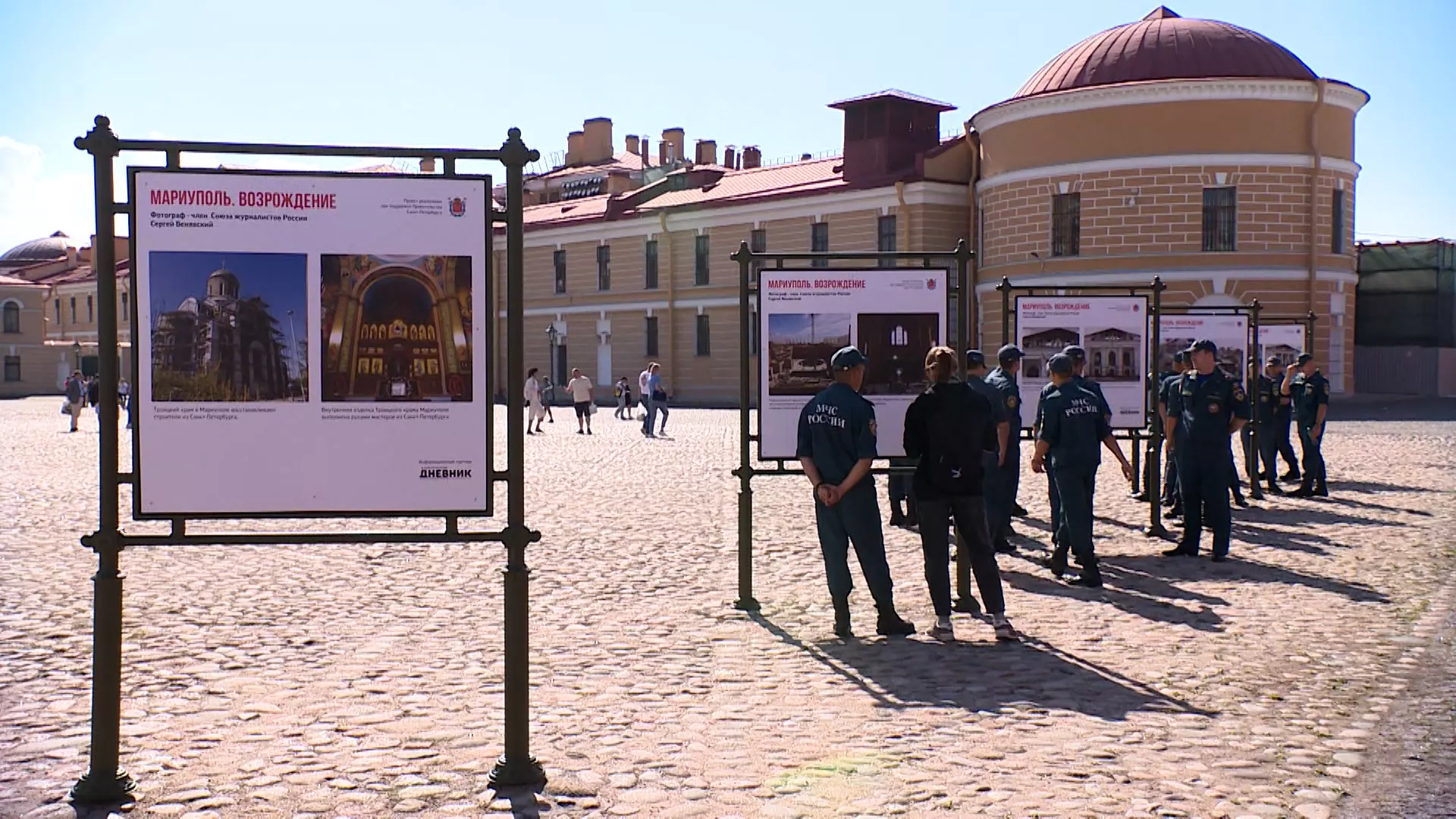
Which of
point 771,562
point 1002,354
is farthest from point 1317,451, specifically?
point 771,562

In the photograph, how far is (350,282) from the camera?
5.58 meters

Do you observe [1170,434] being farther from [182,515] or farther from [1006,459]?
[182,515]

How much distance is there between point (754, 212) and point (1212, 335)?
118ft

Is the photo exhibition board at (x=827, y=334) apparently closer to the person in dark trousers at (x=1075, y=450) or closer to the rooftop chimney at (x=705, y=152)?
the person in dark trousers at (x=1075, y=450)

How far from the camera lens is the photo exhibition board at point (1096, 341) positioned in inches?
552

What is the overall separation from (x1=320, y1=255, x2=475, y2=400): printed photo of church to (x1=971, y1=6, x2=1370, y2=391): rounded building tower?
3529cm

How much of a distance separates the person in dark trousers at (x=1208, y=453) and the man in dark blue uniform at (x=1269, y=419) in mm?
6277

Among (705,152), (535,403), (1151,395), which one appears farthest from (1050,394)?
(705,152)

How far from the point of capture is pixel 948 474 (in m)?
8.26

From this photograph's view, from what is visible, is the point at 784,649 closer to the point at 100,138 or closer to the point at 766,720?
the point at 766,720

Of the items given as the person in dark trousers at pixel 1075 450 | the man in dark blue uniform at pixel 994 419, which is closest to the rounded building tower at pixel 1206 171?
the man in dark blue uniform at pixel 994 419

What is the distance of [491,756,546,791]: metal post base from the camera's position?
531 cm

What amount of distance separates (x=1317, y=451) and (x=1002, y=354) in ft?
21.7

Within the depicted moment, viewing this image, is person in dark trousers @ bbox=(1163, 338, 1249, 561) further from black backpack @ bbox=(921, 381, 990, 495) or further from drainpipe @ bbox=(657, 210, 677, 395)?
drainpipe @ bbox=(657, 210, 677, 395)
